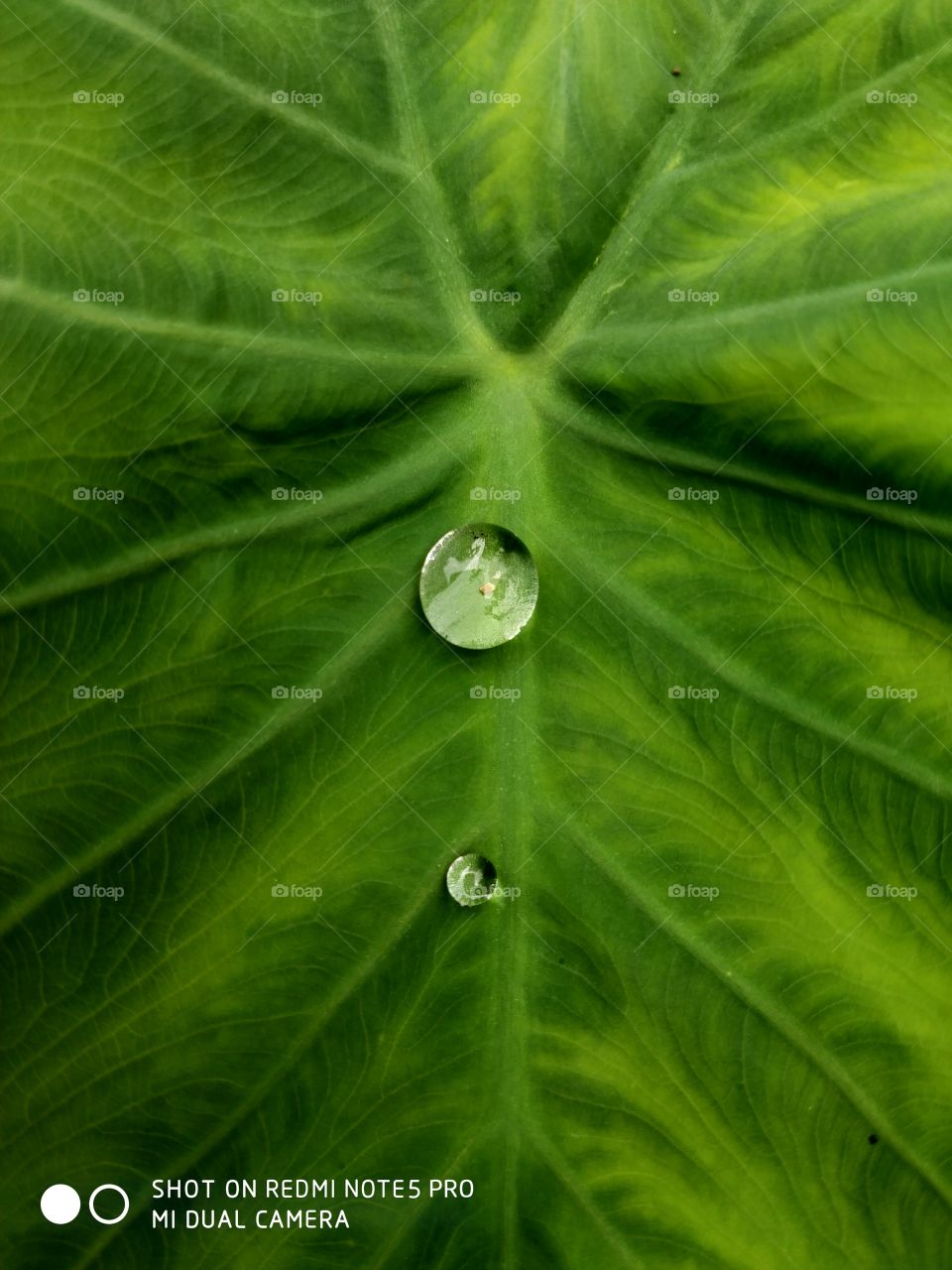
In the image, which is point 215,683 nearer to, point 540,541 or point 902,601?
point 540,541

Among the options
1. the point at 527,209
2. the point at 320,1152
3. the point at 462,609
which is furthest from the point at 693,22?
the point at 320,1152

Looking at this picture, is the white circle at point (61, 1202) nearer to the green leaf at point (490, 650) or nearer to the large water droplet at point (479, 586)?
the green leaf at point (490, 650)

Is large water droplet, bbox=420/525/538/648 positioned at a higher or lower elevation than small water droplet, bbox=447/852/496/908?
higher

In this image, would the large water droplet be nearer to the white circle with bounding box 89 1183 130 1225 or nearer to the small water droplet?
the small water droplet

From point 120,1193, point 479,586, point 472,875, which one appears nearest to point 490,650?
point 479,586

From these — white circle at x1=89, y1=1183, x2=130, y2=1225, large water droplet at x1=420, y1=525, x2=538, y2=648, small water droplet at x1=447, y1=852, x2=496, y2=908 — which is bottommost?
white circle at x1=89, y1=1183, x2=130, y2=1225

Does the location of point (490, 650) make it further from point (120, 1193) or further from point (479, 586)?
point (120, 1193)

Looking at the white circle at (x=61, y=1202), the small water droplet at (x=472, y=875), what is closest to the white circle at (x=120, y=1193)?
the white circle at (x=61, y=1202)

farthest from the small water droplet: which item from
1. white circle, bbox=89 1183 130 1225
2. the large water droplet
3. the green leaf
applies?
white circle, bbox=89 1183 130 1225
